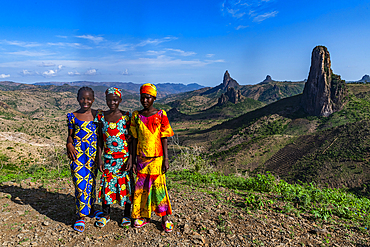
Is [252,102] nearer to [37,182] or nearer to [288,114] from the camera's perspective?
[288,114]

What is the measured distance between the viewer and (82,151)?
3111mm

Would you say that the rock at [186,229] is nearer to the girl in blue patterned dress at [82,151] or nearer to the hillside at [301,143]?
the girl in blue patterned dress at [82,151]

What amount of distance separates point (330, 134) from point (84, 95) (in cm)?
4148

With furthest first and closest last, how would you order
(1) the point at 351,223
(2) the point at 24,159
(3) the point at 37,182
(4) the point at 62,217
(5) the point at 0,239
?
(2) the point at 24,159, (3) the point at 37,182, (1) the point at 351,223, (4) the point at 62,217, (5) the point at 0,239

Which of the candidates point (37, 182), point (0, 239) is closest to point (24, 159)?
point (37, 182)

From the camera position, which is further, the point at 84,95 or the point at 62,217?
the point at 62,217

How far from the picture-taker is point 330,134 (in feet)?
115

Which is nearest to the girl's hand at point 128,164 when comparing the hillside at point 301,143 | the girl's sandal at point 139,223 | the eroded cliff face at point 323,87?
the girl's sandal at point 139,223

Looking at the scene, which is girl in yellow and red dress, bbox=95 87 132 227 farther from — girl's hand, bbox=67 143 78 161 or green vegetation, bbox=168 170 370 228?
green vegetation, bbox=168 170 370 228

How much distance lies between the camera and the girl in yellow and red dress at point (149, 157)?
3.12 meters

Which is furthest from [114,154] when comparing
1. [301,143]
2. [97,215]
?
[301,143]

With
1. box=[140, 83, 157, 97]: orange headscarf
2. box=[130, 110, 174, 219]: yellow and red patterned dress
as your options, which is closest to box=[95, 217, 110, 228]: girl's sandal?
box=[130, 110, 174, 219]: yellow and red patterned dress

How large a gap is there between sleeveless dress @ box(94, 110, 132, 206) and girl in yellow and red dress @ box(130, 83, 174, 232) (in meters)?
0.16

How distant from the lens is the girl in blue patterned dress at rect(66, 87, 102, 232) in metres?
3.10
